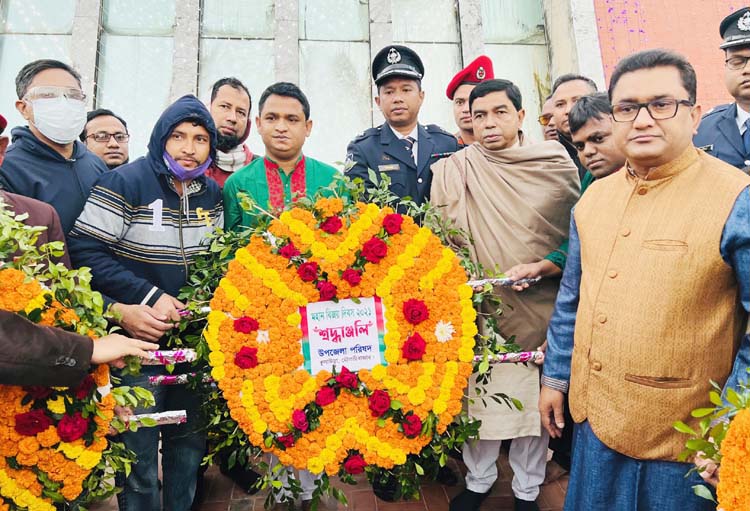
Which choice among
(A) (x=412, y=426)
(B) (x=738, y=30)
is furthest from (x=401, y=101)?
(A) (x=412, y=426)

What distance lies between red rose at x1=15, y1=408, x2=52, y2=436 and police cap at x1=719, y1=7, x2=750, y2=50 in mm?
4145

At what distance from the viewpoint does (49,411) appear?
191 cm

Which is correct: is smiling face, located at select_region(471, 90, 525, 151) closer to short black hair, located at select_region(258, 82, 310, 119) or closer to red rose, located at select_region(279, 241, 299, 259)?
Answer: short black hair, located at select_region(258, 82, 310, 119)

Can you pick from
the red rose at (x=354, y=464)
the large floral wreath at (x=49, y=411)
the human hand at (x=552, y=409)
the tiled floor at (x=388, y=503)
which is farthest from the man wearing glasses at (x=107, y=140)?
the human hand at (x=552, y=409)

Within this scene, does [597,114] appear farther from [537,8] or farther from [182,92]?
[537,8]

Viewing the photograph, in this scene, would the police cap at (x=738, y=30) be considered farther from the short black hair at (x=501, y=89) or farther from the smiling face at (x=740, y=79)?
the short black hair at (x=501, y=89)

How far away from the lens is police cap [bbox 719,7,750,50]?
10.1 ft

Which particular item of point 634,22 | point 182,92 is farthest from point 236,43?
point 634,22

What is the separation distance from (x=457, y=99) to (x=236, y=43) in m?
5.86

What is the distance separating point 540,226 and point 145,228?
2147 millimetres

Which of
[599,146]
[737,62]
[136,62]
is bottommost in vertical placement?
[599,146]

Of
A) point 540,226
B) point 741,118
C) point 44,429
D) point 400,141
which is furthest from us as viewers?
point 400,141

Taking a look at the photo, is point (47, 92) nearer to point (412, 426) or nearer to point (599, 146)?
point (412, 426)

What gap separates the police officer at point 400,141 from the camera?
11.4 feet
